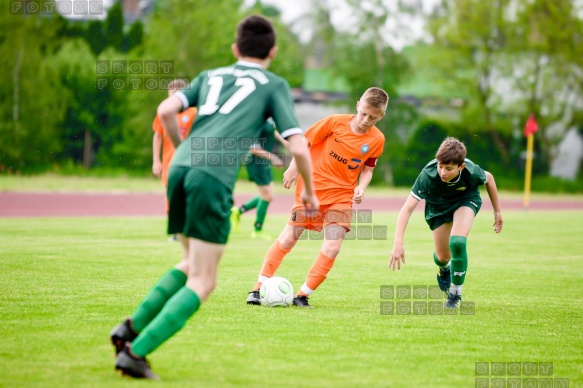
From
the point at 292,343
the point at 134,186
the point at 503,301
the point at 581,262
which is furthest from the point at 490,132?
the point at 292,343

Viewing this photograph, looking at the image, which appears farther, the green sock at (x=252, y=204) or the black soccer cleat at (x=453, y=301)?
the green sock at (x=252, y=204)

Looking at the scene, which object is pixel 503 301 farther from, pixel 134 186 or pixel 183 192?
pixel 134 186

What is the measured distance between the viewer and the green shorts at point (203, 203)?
436 cm

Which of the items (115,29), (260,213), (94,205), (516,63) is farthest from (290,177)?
(516,63)

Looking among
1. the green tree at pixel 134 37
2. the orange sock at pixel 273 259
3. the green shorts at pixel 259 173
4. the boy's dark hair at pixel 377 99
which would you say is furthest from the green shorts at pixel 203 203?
the green tree at pixel 134 37

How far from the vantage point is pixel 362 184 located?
770 cm

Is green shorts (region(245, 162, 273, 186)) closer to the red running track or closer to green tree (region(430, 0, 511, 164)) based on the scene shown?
the red running track

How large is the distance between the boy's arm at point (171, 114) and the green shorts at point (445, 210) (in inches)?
153

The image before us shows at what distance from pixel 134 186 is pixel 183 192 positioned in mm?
24960

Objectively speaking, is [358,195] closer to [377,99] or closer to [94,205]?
[377,99]

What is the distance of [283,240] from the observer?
7363 millimetres

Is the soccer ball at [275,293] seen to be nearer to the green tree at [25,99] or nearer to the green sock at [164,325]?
the green sock at [164,325]

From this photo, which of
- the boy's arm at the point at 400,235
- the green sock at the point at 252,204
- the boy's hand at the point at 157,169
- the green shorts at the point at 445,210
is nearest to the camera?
the boy's arm at the point at 400,235

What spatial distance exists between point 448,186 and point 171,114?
3809 millimetres
